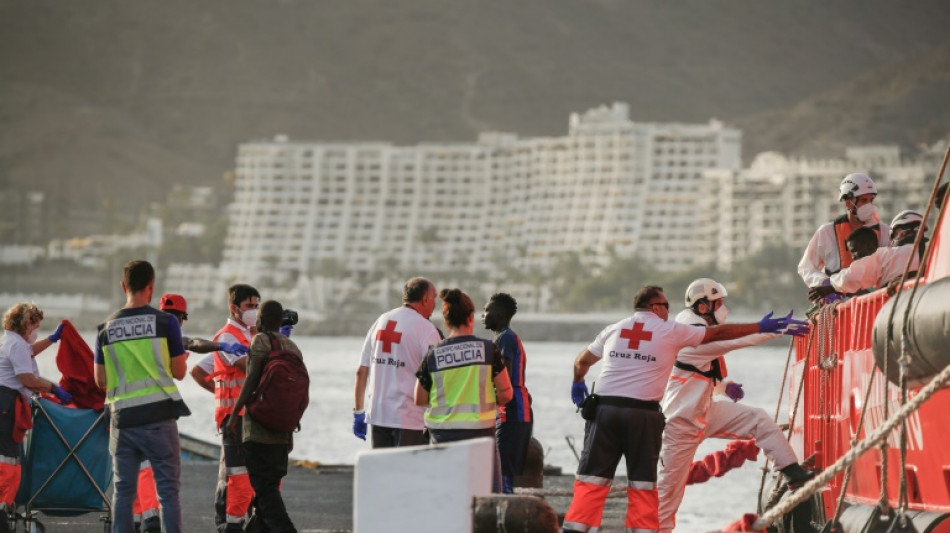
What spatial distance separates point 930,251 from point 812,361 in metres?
3.79

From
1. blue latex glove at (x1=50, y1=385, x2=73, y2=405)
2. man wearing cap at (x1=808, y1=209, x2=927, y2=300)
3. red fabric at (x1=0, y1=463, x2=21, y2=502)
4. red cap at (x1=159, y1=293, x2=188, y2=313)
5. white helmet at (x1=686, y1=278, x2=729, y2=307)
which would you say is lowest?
red fabric at (x1=0, y1=463, x2=21, y2=502)

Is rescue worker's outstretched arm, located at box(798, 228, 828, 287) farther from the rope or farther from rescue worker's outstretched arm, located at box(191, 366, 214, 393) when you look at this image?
the rope

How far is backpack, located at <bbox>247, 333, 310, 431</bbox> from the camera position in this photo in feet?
36.3

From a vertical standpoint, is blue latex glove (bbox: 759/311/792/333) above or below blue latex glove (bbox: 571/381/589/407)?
above

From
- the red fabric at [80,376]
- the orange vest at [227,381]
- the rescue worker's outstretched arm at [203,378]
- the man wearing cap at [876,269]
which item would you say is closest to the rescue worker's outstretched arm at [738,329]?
the man wearing cap at [876,269]

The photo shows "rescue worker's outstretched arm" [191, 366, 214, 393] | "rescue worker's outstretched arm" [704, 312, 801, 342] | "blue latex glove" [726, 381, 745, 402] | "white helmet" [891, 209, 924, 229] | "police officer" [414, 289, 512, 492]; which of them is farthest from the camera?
"blue latex glove" [726, 381, 745, 402]

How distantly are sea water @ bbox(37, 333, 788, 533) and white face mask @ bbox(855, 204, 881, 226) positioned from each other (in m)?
4.10

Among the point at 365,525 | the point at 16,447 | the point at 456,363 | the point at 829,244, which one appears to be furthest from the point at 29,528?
the point at 829,244

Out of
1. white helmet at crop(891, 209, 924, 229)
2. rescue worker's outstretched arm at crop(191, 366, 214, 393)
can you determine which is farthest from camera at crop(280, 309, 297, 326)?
white helmet at crop(891, 209, 924, 229)

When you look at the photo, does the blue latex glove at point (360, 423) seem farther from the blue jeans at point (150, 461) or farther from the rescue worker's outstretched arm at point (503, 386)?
the blue jeans at point (150, 461)

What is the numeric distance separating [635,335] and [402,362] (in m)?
1.59

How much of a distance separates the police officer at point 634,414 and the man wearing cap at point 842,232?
5.41 ft

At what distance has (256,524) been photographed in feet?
37.5

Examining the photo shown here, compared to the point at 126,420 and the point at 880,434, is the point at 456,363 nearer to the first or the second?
the point at 126,420
